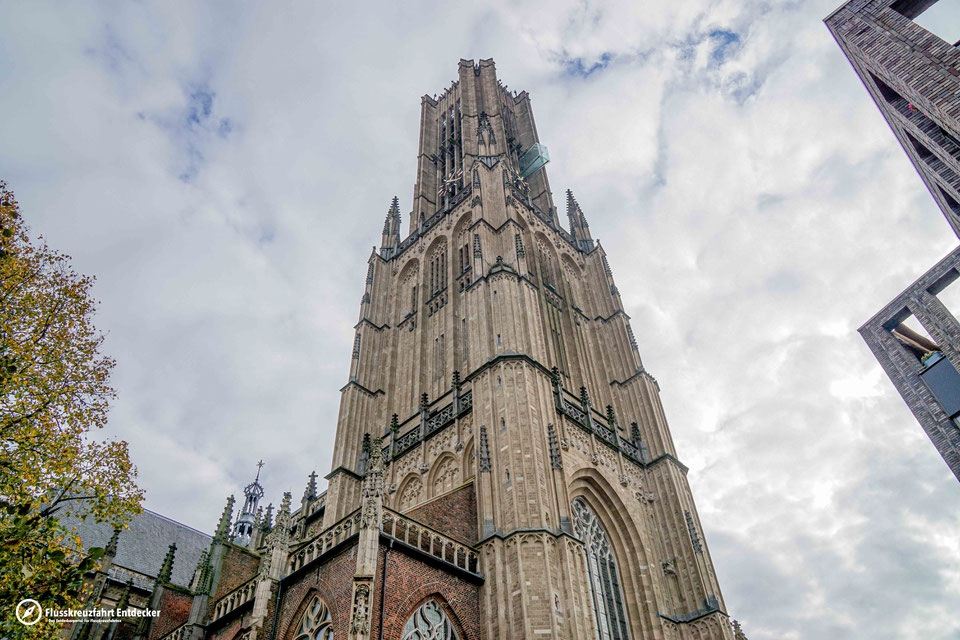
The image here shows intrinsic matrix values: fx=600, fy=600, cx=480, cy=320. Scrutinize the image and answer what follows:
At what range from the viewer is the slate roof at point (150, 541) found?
96.9ft

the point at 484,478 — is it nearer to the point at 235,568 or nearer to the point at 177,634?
the point at 235,568

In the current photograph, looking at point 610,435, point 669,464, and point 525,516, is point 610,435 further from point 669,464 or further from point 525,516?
point 525,516

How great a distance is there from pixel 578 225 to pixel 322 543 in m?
27.2

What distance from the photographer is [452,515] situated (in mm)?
17797

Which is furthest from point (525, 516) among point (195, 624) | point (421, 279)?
point (421, 279)

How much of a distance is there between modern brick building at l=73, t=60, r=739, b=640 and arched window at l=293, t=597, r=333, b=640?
5 centimetres

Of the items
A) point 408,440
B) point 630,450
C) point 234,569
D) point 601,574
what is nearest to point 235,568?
point 234,569

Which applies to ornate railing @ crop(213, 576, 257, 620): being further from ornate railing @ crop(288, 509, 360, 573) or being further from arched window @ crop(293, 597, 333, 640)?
arched window @ crop(293, 597, 333, 640)

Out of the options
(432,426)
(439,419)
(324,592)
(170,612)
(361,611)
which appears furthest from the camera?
(432,426)

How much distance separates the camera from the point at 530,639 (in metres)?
14.4

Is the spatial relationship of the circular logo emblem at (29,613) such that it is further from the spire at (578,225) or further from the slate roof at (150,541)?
the spire at (578,225)

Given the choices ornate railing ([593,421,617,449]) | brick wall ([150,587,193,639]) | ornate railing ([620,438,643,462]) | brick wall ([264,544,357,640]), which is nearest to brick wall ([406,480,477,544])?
brick wall ([264,544,357,640])

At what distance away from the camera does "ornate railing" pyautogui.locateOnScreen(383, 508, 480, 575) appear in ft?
50.3

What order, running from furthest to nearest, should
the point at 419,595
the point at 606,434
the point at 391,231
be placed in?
the point at 391,231
the point at 606,434
the point at 419,595
